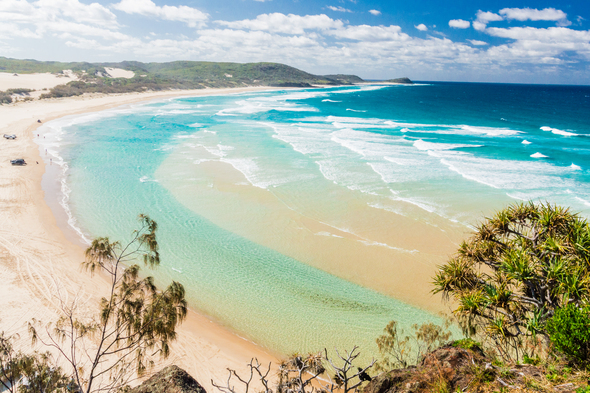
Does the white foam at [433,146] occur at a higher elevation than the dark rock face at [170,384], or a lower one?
higher

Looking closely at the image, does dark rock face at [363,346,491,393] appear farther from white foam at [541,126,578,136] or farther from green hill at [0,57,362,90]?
green hill at [0,57,362,90]

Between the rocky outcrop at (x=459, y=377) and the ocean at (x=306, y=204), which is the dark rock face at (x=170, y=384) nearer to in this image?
the rocky outcrop at (x=459, y=377)

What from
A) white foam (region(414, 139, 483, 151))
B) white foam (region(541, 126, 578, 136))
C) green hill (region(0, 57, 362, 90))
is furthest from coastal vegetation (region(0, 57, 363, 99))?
white foam (region(541, 126, 578, 136))

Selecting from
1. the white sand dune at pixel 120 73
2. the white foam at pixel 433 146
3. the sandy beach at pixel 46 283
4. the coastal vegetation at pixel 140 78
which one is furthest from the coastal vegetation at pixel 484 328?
the white sand dune at pixel 120 73

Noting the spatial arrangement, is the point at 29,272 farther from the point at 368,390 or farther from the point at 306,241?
the point at 368,390

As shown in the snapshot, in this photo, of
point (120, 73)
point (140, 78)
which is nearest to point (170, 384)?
point (140, 78)

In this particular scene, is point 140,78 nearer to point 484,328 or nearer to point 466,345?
point 484,328
